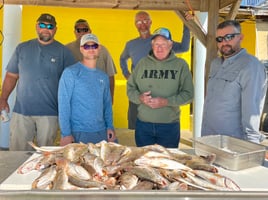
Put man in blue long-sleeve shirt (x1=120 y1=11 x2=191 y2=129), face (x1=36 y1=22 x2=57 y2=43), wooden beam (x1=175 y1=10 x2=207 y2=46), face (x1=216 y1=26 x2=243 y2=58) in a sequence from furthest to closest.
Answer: man in blue long-sleeve shirt (x1=120 y1=11 x2=191 y2=129), wooden beam (x1=175 y1=10 x2=207 y2=46), face (x1=36 y1=22 x2=57 y2=43), face (x1=216 y1=26 x2=243 y2=58)

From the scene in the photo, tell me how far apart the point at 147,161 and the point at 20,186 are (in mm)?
687

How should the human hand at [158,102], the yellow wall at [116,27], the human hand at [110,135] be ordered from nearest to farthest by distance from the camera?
1. the human hand at [110,135]
2. the human hand at [158,102]
3. the yellow wall at [116,27]

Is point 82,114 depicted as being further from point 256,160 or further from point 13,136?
point 256,160

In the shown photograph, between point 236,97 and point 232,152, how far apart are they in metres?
0.76

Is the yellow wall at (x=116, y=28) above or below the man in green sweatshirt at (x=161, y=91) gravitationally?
above

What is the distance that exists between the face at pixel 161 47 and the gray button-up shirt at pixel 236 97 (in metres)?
0.57

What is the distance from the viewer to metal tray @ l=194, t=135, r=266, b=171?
212 cm

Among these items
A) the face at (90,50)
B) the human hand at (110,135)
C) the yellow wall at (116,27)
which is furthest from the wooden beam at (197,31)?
the yellow wall at (116,27)

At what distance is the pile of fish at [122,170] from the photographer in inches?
66.5

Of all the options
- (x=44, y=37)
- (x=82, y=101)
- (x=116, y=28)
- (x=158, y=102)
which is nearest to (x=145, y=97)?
(x=158, y=102)

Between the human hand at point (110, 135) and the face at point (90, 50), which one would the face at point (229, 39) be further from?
the human hand at point (110, 135)

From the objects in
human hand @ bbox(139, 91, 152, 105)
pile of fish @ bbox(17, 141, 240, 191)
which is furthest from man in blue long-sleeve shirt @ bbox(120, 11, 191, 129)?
pile of fish @ bbox(17, 141, 240, 191)

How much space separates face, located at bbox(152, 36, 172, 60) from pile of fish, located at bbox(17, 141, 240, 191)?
1.63 m

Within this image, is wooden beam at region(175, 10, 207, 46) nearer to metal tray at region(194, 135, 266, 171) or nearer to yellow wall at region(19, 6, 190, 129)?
metal tray at region(194, 135, 266, 171)
